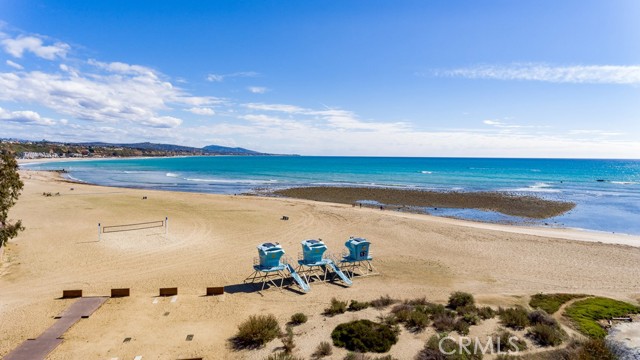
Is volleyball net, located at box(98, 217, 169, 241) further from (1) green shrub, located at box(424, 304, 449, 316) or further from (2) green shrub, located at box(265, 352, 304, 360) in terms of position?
(1) green shrub, located at box(424, 304, 449, 316)

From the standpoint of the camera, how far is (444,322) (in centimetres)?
1238

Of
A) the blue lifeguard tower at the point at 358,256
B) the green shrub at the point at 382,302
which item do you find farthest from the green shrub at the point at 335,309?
the blue lifeguard tower at the point at 358,256

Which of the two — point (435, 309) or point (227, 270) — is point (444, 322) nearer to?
point (435, 309)

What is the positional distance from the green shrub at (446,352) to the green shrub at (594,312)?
478 cm

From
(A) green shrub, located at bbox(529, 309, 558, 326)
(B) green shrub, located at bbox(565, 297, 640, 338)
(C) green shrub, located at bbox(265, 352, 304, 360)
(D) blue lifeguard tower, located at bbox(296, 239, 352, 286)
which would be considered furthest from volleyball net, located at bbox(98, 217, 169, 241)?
(B) green shrub, located at bbox(565, 297, 640, 338)

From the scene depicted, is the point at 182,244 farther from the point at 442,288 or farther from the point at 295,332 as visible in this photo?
the point at 442,288

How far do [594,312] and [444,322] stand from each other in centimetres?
671

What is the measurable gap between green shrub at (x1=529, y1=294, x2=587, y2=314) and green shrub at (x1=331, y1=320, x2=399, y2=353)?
22.8ft

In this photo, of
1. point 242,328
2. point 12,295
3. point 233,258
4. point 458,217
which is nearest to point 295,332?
point 242,328

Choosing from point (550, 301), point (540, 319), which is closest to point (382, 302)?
point (540, 319)

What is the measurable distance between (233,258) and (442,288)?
12045 mm

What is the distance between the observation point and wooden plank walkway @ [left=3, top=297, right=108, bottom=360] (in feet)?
35.3

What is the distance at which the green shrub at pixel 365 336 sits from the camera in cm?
1115

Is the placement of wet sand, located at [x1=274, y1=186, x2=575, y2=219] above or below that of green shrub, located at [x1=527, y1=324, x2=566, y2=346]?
below
